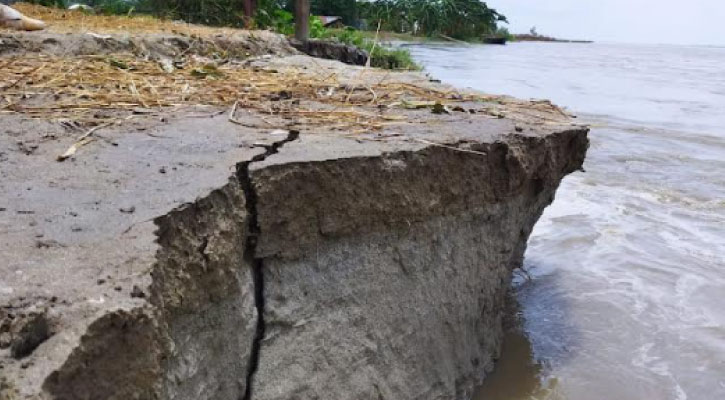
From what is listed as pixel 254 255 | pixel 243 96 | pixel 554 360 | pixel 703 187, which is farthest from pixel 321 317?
pixel 703 187

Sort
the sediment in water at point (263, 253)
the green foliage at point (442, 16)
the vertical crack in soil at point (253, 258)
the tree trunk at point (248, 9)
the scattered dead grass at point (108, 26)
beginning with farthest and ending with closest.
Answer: the green foliage at point (442, 16), the tree trunk at point (248, 9), the scattered dead grass at point (108, 26), the vertical crack in soil at point (253, 258), the sediment in water at point (263, 253)

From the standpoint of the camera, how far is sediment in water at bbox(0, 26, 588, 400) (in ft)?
3.67

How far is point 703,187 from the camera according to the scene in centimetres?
637

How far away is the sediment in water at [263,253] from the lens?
112 centimetres

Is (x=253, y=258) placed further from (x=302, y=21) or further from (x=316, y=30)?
(x=316, y=30)

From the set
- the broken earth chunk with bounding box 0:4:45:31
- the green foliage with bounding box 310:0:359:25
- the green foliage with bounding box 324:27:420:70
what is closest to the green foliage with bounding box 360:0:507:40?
the green foliage with bounding box 310:0:359:25

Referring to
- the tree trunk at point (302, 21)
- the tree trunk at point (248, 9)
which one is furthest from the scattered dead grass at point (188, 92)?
the tree trunk at point (248, 9)

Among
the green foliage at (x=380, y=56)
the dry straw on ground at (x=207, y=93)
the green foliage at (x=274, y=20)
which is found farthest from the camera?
the green foliage at (x=274, y=20)

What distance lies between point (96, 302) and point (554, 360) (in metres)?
2.32

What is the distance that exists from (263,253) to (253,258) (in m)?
0.03

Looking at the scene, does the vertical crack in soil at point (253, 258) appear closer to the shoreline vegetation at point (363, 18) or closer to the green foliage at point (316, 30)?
the shoreline vegetation at point (363, 18)

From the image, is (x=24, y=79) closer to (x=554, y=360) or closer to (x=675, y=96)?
(x=554, y=360)

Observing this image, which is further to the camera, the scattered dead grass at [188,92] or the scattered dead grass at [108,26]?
the scattered dead grass at [108,26]

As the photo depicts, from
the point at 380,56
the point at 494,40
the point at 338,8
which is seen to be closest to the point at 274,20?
the point at 380,56
